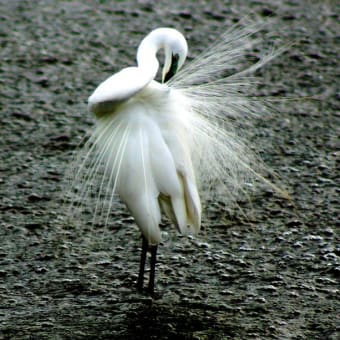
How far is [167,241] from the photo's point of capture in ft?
11.6

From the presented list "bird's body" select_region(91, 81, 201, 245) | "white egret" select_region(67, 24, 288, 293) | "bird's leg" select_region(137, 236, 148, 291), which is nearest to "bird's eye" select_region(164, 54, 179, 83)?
"white egret" select_region(67, 24, 288, 293)

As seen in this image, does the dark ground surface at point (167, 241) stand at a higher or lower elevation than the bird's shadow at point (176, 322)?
higher

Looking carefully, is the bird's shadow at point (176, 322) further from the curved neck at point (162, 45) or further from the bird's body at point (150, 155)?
the curved neck at point (162, 45)

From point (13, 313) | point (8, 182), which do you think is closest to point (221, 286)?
point (13, 313)

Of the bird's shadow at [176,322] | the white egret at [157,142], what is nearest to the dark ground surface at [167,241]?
the bird's shadow at [176,322]

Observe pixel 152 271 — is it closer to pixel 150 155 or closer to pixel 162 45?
pixel 150 155

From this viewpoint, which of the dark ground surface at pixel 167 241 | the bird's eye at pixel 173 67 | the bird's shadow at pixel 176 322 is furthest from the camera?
the bird's eye at pixel 173 67

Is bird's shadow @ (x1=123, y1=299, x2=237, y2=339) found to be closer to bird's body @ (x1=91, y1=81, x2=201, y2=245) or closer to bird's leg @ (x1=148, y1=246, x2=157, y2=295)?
bird's leg @ (x1=148, y1=246, x2=157, y2=295)

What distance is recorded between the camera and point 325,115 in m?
4.62

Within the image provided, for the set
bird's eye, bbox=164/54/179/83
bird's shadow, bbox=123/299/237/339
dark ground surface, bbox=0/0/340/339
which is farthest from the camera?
bird's eye, bbox=164/54/179/83

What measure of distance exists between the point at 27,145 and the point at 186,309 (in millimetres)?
1556

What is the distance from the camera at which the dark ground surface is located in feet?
9.78

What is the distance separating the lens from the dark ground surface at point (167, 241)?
2980 millimetres

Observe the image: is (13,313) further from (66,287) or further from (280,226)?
(280,226)
